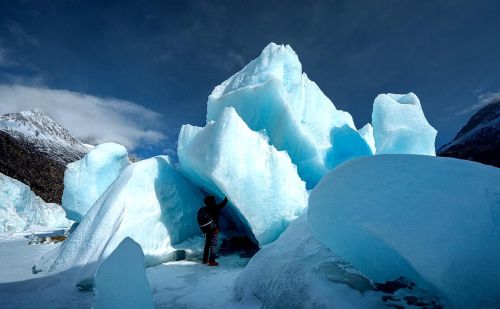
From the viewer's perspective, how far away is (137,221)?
5.17m

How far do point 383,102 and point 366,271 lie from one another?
6.19m

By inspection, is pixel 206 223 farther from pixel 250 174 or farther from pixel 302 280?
pixel 302 280

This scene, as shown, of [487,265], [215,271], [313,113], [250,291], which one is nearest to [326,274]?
[250,291]

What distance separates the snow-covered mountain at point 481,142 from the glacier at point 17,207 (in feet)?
110

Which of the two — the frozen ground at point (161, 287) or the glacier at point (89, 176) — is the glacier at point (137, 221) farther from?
the glacier at point (89, 176)

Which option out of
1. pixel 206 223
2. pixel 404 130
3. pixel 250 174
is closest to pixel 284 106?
pixel 250 174

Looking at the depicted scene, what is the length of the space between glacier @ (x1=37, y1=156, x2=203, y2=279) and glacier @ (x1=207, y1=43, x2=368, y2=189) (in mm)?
2238

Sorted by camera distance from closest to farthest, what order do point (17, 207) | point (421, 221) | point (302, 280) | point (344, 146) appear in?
point (421, 221) < point (302, 280) < point (344, 146) < point (17, 207)

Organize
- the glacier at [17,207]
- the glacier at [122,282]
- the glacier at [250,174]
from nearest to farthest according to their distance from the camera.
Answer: the glacier at [122,282]
the glacier at [250,174]
the glacier at [17,207]

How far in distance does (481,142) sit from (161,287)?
139 feet

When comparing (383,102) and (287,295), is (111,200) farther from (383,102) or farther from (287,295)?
(383,102)

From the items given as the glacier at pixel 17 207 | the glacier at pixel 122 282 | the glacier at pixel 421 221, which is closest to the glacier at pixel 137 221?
the glacier at pixel 122 282

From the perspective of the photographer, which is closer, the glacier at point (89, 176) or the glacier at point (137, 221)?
the glacier at point (137, 221)

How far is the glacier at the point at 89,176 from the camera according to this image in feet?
28.5
